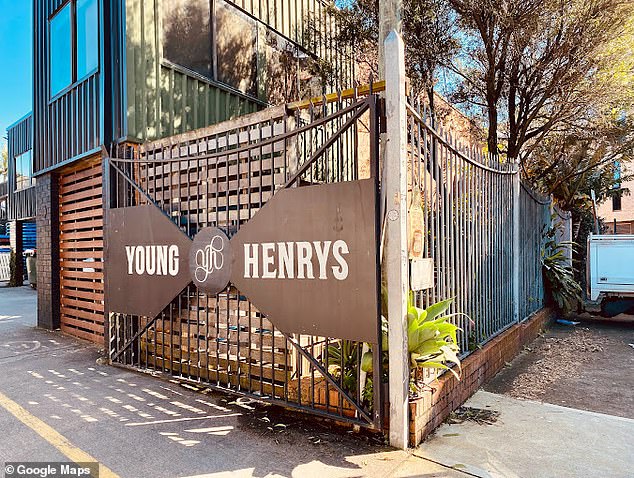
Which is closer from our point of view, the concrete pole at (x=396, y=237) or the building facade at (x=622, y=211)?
the concrete pole at (x=396, y=237)

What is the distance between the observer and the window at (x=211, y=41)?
7.01 metres

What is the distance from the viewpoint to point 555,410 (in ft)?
13.9

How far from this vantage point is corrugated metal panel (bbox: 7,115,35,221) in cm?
1938

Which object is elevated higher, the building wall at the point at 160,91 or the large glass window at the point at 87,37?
the large glass window at the point at 87,37

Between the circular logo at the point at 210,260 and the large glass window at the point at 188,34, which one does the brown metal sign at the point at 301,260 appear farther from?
the large glass window at the point at 188,34

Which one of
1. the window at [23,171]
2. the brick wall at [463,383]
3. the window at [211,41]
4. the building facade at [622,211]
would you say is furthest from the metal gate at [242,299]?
the building facade at [622,211]

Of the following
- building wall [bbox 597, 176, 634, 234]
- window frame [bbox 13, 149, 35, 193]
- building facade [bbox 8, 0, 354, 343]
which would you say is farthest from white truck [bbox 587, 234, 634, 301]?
window frame [bbox 13, 149, 35, 193]

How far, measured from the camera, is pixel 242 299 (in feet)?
14.9

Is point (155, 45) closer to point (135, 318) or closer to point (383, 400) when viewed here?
point (135, 318)

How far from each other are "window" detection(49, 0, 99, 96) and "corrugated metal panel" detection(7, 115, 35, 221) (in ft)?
42.2

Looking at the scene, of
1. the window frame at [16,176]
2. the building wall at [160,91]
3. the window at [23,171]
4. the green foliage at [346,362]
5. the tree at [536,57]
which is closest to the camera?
the green foliage at [346,362]

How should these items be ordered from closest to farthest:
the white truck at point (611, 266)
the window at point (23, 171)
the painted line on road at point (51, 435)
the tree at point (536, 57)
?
1. the painted line on road at point (51, 435)
2. the tree at point (536, 57)
3. the white truck at point (611, 266)
4. the window at point (23, 171)

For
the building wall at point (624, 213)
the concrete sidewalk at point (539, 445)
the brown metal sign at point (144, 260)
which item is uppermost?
the building wall at point (624, 213)

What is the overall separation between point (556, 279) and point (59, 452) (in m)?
9.27
